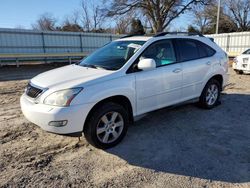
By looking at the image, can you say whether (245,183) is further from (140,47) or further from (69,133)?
(140,47)

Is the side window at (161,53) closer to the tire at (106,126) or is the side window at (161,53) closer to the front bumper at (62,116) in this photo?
the tire at (106,126)

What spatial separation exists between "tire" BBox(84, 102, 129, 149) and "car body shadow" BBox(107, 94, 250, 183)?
0.17 m

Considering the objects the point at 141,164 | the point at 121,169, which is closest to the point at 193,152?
the point at 141,164

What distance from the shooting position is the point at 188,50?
17.4ft

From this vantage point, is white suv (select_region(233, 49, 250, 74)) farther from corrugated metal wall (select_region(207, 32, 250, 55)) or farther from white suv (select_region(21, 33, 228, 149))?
corrugated metal wall (select_region(207, 32, 250, 55))

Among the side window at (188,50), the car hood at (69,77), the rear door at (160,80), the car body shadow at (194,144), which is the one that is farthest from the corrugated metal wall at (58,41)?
the rear door at (160,80)

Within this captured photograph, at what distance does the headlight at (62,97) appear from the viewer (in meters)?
3.46

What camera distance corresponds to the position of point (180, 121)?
5.22 metres

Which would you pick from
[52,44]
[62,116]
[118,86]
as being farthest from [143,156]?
[52,44]

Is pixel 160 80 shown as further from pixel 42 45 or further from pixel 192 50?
pixel 42 45

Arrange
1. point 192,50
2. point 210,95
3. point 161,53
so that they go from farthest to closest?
point 210,95 < point 192,50 < point 161,53

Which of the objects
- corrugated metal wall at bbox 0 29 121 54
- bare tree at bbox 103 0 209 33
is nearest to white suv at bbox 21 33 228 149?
corrugated metal wall at bbox 0 29 121 54

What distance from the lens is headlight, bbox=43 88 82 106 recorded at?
3459 mm

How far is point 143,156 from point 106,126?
0.73 meters
